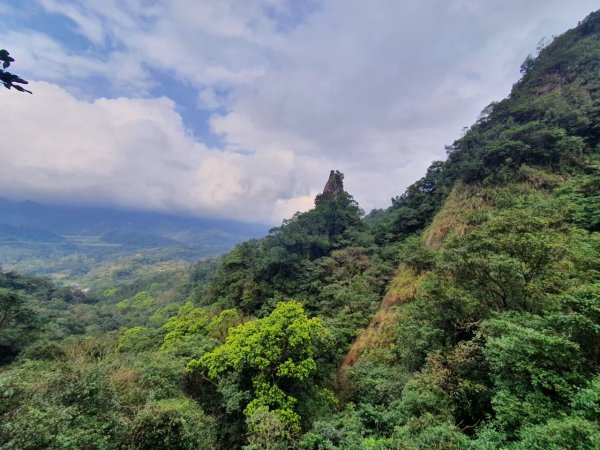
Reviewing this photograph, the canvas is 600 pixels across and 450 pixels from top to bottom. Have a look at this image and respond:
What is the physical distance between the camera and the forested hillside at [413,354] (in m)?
5.38

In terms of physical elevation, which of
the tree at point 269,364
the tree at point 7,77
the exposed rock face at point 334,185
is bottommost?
the tree at point 269,364

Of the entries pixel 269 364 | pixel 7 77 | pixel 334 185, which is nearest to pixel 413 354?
pixel 269 364

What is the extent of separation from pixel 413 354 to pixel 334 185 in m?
33.7

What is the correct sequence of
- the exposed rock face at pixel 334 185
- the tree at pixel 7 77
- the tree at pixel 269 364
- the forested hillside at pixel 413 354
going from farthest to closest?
the exposed rock face at pixel 334 185
the tree at pixel 269 364
the forested hillside at pixel 413 354
the tree at pixel 7 77

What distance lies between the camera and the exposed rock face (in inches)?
1633

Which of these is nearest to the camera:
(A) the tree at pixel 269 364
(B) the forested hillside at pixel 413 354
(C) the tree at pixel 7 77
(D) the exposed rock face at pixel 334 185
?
(C) the tree at pixel 7 77

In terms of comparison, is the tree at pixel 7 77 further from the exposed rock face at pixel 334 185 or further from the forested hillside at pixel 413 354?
the exposed rock face at pixel 334 185

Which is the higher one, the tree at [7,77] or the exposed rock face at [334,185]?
A: the exposed rock face at [334,185]

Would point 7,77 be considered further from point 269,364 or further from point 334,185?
point 334,185

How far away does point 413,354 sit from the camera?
10.2 m

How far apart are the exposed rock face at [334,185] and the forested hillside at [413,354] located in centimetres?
1810

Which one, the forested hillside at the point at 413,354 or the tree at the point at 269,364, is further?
the tree at the point at 269,364

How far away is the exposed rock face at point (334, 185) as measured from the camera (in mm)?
41469

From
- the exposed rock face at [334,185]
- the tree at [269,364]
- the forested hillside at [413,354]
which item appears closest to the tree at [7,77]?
the forested hillside at [413,354]
